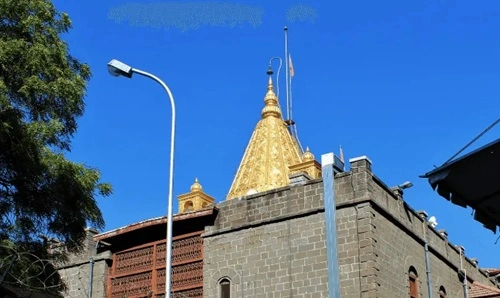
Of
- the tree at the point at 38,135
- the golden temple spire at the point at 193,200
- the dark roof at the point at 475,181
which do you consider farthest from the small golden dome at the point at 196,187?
the dark roof at the point at 475,181

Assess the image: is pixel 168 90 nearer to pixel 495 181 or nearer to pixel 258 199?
pixel 258 199

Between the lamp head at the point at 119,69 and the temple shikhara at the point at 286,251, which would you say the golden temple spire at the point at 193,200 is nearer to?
the temple shikhara at the point at 286,251

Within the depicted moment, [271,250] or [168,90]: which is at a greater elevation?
[168,90]

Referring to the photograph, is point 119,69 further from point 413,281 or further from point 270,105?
point 270,105

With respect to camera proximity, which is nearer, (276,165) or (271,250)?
(271,250)

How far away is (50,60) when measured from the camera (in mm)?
17078

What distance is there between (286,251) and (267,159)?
13448 millimetres

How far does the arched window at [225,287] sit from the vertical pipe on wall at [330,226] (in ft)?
12.3

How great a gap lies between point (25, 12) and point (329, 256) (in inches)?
437

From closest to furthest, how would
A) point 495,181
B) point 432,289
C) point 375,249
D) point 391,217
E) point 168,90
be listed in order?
point 495,181
point 168,90
point 375,249
point 391,217
point 432,289

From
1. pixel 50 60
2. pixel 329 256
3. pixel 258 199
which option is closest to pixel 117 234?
pixel 258 199

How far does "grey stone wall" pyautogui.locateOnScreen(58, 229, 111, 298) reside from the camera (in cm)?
2706

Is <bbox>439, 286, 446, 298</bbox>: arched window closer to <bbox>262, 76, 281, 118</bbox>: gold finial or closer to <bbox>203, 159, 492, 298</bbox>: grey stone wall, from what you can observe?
<bbox>203, 159, 492, 298</bbox>: grey stone wall

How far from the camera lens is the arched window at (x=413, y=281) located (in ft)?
80.8
